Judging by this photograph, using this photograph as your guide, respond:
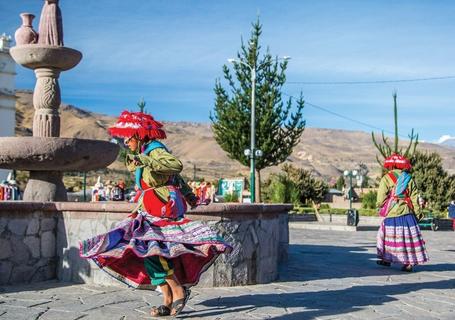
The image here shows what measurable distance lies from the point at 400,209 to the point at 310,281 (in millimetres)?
2471

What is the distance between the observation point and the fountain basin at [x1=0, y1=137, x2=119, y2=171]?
744cm

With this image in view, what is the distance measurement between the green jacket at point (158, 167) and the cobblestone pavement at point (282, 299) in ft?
3.74

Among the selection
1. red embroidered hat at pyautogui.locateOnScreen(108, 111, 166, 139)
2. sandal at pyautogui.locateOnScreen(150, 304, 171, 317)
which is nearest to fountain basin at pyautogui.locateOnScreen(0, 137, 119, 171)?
red embroidered hat at pyautogui.locateOnScreen(108, 111, 166, 139)

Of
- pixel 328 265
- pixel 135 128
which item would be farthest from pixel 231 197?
pixel 135 128

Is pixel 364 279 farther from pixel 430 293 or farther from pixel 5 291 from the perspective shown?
pixel 5 291

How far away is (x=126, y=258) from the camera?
17.7 feet

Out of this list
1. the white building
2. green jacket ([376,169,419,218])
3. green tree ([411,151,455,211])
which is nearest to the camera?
green jacket ([376,169,419,218])

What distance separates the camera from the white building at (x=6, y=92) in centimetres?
4766

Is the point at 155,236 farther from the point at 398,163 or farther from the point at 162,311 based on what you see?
the point at 398,163

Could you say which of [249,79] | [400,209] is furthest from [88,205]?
[249,79]

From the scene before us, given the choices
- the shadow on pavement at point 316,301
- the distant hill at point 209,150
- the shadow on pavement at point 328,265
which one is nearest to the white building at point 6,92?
the shadow on pavement at point 328,265

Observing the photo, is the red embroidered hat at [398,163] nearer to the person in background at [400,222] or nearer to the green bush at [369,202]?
the person in background at [400,222]

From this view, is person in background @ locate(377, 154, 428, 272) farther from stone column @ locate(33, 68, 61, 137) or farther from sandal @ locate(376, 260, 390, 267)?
stone column @ locate(33, 68, 61, 137)

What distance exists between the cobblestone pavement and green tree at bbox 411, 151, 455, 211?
2564 cm
